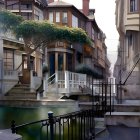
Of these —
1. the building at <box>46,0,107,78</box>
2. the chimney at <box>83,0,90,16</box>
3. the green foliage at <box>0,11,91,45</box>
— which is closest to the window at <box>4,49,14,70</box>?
the green foliage at <box>0,11,91,45</box>

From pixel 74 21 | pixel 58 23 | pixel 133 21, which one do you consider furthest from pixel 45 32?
pixel 74 21

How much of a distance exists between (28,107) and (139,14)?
9948mm

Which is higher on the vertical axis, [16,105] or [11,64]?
[11,64]

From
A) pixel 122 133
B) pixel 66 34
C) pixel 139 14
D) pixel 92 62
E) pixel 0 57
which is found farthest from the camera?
pixel 92 62

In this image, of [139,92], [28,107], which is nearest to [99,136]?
[139,92]

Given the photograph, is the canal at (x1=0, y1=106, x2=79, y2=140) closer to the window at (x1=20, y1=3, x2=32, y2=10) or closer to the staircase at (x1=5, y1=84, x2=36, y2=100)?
the staircase at (x1=5, y1=84, x2=36, y2=100)

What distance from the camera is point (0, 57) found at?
31.2 m

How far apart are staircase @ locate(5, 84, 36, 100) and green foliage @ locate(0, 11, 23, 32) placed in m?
5.83

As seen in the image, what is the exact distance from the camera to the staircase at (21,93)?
24891mm

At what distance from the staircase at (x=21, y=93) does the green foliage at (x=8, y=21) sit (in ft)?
19.1

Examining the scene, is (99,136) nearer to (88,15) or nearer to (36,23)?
(36,23)

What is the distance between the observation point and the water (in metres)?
17.3

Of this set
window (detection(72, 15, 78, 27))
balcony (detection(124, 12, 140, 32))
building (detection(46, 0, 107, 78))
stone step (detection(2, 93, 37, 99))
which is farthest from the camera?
window (detection(72, 15, 78, 27))

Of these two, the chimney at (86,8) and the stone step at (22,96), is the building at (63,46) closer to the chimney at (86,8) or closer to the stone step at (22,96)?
the chimney at (86,8)
